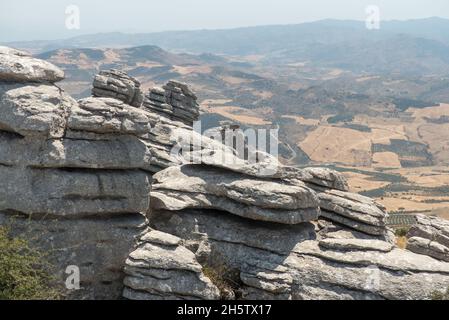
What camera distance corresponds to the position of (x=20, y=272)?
75.2ft

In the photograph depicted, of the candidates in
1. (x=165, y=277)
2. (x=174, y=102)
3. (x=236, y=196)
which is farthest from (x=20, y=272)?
(x=174, y=102)

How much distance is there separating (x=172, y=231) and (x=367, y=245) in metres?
10.9

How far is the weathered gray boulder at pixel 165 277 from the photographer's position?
24266mm

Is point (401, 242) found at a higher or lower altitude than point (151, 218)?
lower

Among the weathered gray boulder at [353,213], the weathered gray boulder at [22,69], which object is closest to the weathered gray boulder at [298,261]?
the weathered gray boulder at [353,213]

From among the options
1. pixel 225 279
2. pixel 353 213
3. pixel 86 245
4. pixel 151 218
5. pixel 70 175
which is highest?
pixel 70 175

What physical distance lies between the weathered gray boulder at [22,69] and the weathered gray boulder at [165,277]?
33.5 feet

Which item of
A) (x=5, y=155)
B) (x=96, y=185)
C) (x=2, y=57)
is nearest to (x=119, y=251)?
(x=96, y=185)

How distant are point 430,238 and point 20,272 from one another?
99.7 ft

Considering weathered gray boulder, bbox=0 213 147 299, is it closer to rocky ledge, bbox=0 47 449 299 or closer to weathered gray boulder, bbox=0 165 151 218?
rocky ledge, bbox=0 47 449 299

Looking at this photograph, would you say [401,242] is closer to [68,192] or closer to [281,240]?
[281,240]

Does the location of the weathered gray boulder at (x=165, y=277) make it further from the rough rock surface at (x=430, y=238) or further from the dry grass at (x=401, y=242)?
the dry grass at (x=401, y=242)

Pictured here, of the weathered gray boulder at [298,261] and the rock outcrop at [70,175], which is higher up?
the rock outcrop at [70,175]

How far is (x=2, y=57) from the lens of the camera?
25578 millimetres
